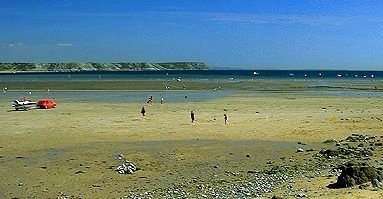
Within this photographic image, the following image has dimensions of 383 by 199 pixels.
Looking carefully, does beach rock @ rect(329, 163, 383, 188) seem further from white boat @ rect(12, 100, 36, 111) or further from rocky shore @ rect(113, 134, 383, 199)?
white boat @ rect(12, 100, 36, 111)

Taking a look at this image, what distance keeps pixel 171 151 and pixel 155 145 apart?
2.28 meters

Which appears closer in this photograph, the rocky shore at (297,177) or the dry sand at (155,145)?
the rocky shore at (297,177)

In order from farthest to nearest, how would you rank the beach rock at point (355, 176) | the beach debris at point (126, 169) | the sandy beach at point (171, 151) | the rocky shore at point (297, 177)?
the beach debris at point (126, 169) < the sandy beach at point (171, 151) < the rocky shore at point (297, 177) < the beach rock at point (355, 176)

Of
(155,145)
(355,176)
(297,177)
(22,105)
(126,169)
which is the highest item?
(355,176)

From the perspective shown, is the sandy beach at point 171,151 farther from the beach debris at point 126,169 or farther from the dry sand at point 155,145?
the beach debris at point 126,169

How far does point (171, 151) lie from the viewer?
84.6 feet

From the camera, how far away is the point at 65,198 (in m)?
16.5

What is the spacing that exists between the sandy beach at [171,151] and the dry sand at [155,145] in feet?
0.14

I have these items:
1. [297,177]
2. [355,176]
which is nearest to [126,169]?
[297,177]

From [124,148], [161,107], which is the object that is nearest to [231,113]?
[161,107]

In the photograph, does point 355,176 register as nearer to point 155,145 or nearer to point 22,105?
point 155,145

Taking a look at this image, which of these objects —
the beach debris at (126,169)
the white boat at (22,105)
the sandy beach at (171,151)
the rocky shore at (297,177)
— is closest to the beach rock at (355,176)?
the rocky shore at (297,177)

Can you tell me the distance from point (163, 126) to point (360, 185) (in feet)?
71.4

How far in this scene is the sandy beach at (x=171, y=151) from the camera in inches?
689
